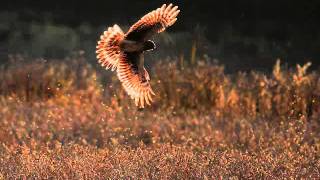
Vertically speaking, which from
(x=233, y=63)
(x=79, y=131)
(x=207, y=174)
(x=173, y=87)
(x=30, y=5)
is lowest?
(x=207, y=174)

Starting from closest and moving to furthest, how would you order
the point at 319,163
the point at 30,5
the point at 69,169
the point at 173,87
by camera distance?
1. the point at 69,169
2. the point at 319,163
3. the point at 173,87
4. the point at 30,5

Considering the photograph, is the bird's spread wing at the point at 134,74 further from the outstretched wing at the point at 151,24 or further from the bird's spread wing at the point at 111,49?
the outstretched wing at the point at 151,24

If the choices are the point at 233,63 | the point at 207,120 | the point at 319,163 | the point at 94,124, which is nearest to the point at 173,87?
the point at 207,120

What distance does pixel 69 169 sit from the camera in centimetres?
584

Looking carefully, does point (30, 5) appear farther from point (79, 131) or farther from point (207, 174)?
point (207, 174)

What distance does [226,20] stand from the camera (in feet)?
67.1

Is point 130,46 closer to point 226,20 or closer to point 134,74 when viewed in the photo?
point 134,74

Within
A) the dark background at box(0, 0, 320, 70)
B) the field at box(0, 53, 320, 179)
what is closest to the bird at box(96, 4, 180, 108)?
the field at box(0, 53, 320, 179)

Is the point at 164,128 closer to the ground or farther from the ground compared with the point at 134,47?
closer to the ground

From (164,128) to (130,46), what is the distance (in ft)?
11.7

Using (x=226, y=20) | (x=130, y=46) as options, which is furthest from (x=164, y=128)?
(x=226, y=20)

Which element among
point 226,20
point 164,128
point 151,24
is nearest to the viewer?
point 151,24

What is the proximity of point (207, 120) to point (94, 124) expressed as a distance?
1.43 meters

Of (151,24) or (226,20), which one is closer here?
(151,24)
